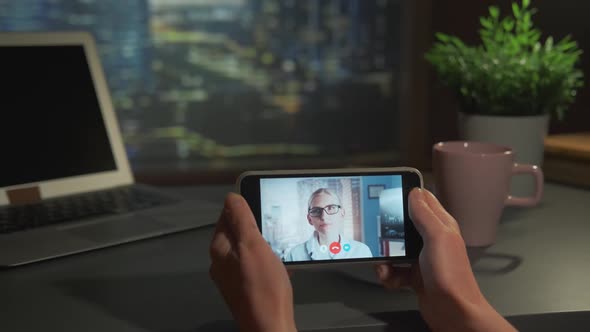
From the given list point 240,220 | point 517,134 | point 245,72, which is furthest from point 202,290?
point 245,72

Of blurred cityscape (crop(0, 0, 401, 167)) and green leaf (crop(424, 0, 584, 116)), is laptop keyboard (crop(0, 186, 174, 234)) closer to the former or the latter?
green leaf (crop(424, 0, 584, 116))

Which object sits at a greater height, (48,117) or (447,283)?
(48,117)

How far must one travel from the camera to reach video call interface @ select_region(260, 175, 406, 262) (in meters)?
0.66

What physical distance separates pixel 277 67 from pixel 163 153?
0.56 m

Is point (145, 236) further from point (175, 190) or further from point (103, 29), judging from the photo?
point (103, 29)

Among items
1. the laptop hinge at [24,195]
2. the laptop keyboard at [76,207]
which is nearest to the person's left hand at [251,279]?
the laptop keyboard at [76,207]

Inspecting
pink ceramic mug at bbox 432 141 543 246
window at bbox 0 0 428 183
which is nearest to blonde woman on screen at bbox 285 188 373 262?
pink ceramic mug at bbox 432 141 543 246

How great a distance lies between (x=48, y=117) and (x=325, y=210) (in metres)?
0.57

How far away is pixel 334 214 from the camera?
2.21 feet

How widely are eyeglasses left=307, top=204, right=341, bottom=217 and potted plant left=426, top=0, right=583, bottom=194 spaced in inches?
18.3

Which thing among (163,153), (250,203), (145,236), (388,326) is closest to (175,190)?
(145,236)

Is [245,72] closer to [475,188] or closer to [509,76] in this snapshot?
[509,76]

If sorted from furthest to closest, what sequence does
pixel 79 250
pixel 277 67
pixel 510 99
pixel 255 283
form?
pixel 277 67, pixel 510 99, pixel 79 250, pixel 255 283

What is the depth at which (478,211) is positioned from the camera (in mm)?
833
